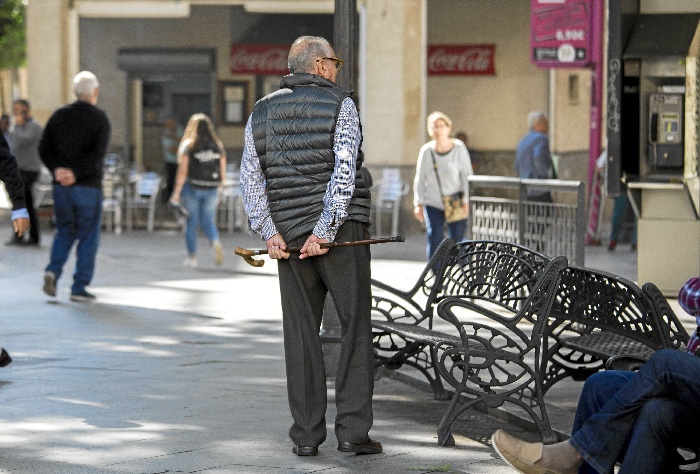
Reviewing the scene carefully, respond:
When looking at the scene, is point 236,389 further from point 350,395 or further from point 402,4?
point 402,4

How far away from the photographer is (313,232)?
20.7ft

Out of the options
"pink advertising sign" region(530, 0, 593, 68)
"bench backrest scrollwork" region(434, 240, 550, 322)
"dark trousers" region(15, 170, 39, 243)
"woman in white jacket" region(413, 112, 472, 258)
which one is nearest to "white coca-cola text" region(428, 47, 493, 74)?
"pink advertising sign" region(530, 0, 593, 68)

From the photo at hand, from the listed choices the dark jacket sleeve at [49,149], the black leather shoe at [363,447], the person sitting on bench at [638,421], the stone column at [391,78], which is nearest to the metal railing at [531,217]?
the dark jacket sleeve at [49,149]

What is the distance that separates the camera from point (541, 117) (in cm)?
1644

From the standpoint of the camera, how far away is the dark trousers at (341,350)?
6422 mm

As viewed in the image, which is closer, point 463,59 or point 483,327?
point 483,327

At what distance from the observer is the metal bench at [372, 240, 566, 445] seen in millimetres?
6676

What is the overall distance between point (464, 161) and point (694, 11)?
2.49 meters

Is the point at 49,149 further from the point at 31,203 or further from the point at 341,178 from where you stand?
the point at 341,178

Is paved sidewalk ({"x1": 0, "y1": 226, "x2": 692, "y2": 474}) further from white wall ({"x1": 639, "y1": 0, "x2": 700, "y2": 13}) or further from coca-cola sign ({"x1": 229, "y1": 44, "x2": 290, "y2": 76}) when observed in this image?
coca-cola sign ({"x1": 229, "y1": 44, "x2": 290, "y2": 76})

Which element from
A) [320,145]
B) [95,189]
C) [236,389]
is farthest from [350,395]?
[95,189]

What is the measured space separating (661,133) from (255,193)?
745cm

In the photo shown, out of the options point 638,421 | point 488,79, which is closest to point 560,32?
point 488,79

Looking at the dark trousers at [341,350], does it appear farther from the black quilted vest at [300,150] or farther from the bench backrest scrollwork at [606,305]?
the bench backrest scrollwork at [606,305]
